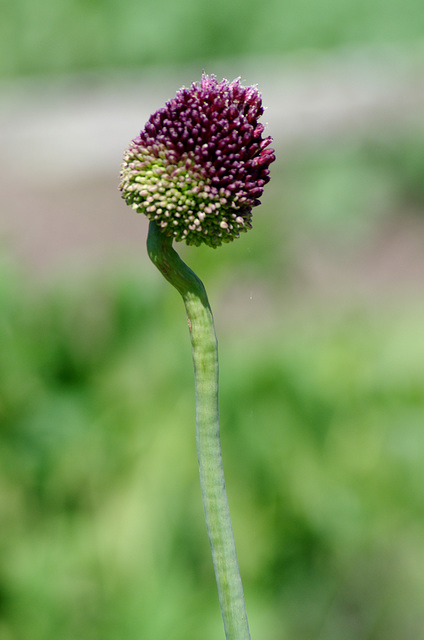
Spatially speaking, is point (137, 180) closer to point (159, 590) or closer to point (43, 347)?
point (159, 590)

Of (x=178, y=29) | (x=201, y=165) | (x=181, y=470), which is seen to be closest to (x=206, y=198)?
(x=201, y=165)

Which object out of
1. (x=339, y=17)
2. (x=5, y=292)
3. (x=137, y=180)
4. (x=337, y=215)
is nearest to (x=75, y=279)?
(x=5, y=292)

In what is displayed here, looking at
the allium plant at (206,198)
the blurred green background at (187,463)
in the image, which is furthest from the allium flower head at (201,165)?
the blurred green background at (187,463)

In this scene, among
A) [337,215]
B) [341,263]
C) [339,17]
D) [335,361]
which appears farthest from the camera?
[339,17]

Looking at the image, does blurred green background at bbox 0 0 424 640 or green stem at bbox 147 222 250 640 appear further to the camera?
blurred green background at bbox 0 0 424 640

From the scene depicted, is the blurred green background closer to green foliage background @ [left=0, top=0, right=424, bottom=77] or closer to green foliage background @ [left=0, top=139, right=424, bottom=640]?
green foliage background @ [left=0, top=139, right=424, bottom=640]

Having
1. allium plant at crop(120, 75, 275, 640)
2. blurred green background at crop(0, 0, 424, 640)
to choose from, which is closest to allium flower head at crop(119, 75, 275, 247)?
allium plant at crop(120, 75, 275, 640)

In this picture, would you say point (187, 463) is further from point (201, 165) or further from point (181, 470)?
point (201, 165)

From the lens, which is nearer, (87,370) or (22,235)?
(87,370)
